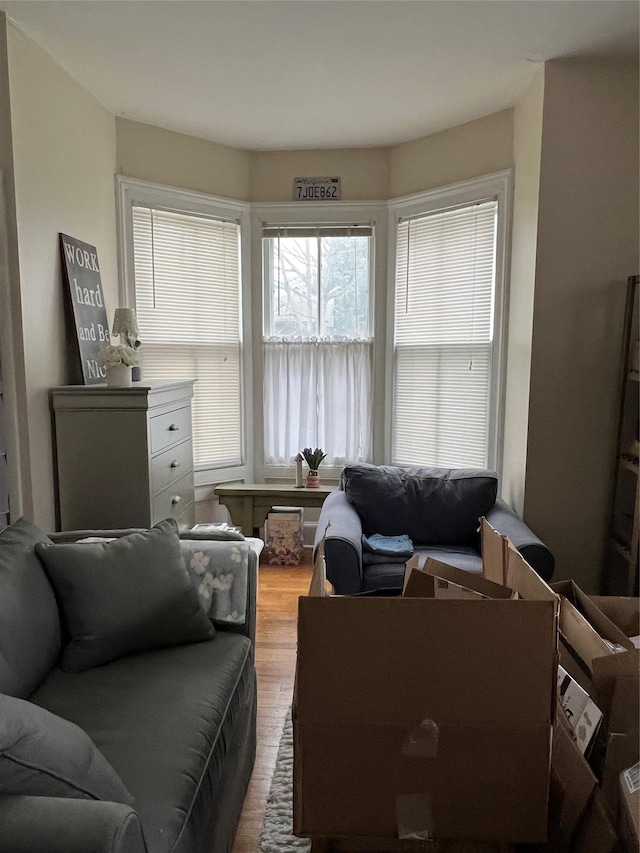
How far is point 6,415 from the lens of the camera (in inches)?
99.1

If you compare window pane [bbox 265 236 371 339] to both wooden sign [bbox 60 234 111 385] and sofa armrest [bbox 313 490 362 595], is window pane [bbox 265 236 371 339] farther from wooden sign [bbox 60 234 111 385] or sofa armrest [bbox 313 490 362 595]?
sofa armrest [bbox 313 490 362 595]

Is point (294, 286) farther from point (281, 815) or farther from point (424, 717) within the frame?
point (424, 717)

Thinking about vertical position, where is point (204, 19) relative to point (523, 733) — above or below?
above

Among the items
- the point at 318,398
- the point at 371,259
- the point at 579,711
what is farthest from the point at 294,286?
the point at 579,711

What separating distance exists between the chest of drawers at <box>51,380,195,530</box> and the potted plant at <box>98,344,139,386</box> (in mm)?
106

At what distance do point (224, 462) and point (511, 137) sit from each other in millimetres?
2720

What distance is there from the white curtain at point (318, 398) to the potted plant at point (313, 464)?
226 mm

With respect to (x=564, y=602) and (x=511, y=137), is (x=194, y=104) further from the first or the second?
(x=564, y=602)

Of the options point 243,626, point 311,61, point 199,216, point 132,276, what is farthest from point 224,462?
point 311,61

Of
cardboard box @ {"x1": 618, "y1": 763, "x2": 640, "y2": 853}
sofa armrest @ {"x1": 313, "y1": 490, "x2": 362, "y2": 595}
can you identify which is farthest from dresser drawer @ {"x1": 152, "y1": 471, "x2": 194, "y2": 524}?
cardboard box @ {"x1": 618, "y1": 763, "x2": 640, "y2": 853}

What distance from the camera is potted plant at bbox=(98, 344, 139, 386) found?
275cm

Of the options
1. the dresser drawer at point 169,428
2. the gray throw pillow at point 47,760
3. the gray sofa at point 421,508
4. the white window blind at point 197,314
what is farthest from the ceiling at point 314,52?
the gray throw pillow at point 47,760

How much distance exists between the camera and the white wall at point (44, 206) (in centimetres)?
252

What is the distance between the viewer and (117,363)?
2.76 meters
